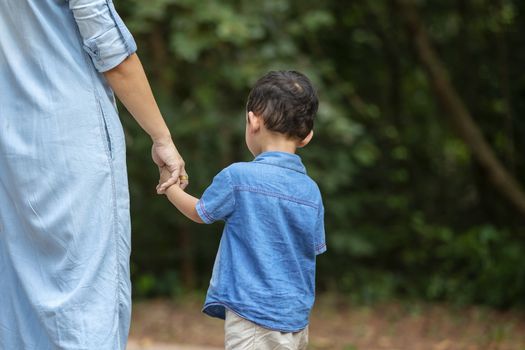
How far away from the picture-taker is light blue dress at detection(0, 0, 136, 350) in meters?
2.55

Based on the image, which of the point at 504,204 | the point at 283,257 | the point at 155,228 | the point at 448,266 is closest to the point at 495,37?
the point at 504,204

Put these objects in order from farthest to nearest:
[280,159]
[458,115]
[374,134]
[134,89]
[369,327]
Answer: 1. [374,134]
2. [458,115]
3. [369,327]
4. [280,159]
5. [134,89]

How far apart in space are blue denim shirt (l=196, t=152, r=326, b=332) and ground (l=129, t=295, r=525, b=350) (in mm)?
2931

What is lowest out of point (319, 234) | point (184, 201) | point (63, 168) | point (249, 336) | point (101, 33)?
point (249, 336)

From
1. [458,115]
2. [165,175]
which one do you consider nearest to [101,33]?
[165,175]

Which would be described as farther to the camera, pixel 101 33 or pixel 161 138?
pixel 161 138

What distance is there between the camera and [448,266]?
27.3ft

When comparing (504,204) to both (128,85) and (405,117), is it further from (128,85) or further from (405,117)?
(128,85)

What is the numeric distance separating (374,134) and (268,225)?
6250 millimetres

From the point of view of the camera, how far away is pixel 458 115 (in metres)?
8.05

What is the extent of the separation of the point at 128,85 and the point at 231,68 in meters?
3.83

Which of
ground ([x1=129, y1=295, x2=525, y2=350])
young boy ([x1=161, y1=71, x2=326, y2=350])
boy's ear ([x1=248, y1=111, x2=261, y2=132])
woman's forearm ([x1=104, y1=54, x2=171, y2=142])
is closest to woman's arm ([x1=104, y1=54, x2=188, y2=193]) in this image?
woman's forearm ([x1=104, y1=54, x2=171, y2=142])

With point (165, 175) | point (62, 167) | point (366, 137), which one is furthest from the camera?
point (366, 137)

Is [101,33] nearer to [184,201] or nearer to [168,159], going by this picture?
[168,159]
